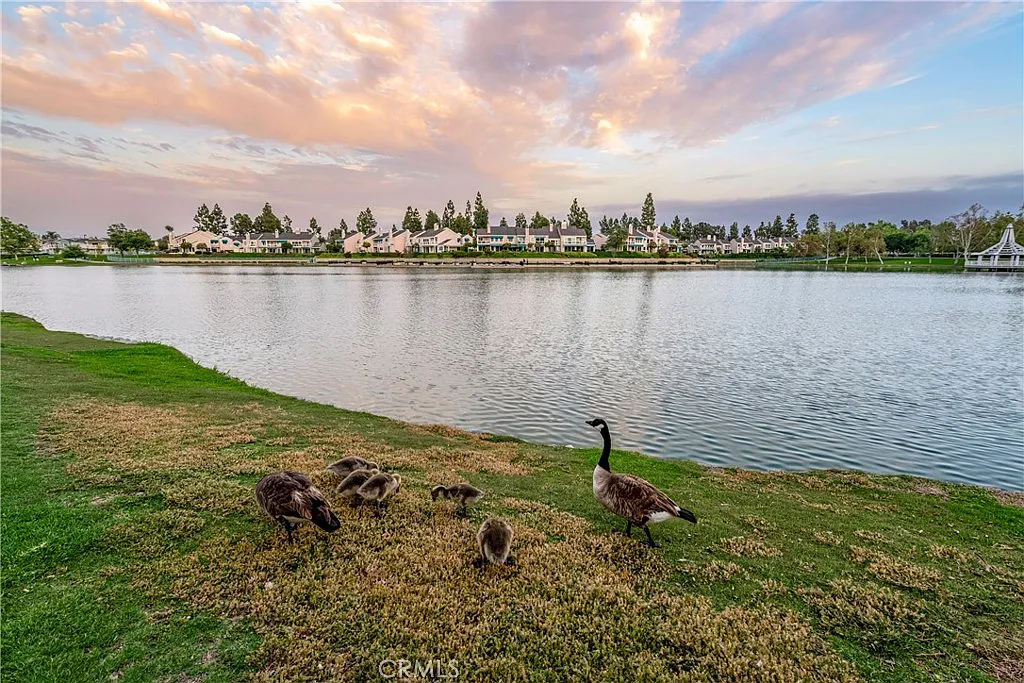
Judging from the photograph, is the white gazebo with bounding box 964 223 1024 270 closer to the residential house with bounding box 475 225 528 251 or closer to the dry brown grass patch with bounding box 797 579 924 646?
the residential house with bounding box 475 225 528 251

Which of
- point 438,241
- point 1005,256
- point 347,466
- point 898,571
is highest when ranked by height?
point 438,241

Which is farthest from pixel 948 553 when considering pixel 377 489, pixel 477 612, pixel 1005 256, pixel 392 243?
pixel 392 243

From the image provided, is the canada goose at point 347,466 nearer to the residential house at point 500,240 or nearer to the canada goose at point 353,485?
the canada goose at point 353,485

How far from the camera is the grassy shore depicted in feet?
17.2

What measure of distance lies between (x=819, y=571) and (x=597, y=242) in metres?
199

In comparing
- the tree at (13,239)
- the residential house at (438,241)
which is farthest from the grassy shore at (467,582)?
the tree at (13,239)

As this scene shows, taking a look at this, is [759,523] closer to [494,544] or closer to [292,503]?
[494,544]

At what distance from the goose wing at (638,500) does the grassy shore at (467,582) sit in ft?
1.95

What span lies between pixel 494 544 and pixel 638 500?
2464mm

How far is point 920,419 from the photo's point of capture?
20719mm

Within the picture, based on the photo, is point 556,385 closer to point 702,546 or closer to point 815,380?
point 815,380

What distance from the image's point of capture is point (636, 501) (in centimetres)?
769

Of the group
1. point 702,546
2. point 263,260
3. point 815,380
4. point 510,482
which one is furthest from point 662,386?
point 263,260

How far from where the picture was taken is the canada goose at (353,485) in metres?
8.62
